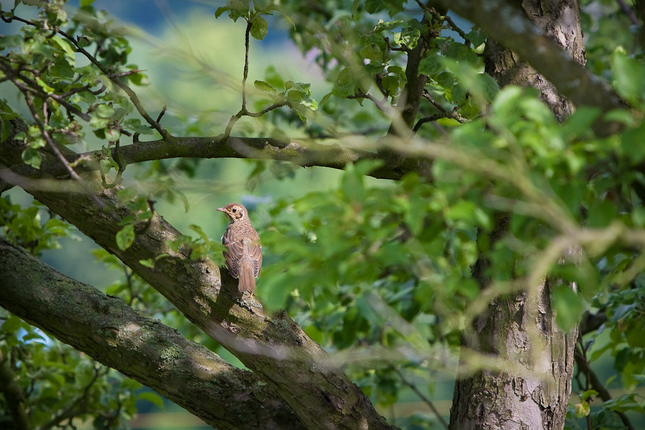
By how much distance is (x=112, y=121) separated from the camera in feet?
5.64

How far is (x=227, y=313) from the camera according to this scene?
2053 millimetres

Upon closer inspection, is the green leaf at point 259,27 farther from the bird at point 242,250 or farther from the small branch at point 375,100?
the bird at point 242,250

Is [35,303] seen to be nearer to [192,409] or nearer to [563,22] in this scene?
[192,409]

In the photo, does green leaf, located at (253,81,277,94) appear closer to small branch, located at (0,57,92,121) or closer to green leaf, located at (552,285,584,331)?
small branch, located at (0,57,92,121)

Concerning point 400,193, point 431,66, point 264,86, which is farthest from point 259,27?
point 400,193

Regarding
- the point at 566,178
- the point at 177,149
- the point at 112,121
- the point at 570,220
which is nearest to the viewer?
the point at 570,220

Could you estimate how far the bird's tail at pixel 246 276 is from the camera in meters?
2.12

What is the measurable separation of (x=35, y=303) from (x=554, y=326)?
1787mm

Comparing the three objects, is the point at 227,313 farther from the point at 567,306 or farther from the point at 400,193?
the point at 567,306

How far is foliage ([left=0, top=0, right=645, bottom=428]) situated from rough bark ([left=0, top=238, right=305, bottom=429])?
0.38 meters

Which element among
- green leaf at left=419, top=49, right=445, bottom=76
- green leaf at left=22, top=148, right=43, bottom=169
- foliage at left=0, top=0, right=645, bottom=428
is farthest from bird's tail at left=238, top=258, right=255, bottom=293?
green leaf at left=419, top=49, right=445, bottom=76

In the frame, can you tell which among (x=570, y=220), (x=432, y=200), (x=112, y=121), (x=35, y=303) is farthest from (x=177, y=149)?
(x=570, y=220)

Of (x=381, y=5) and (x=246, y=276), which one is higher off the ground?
(x=381, y=5)

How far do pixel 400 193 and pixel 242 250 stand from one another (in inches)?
68.7
